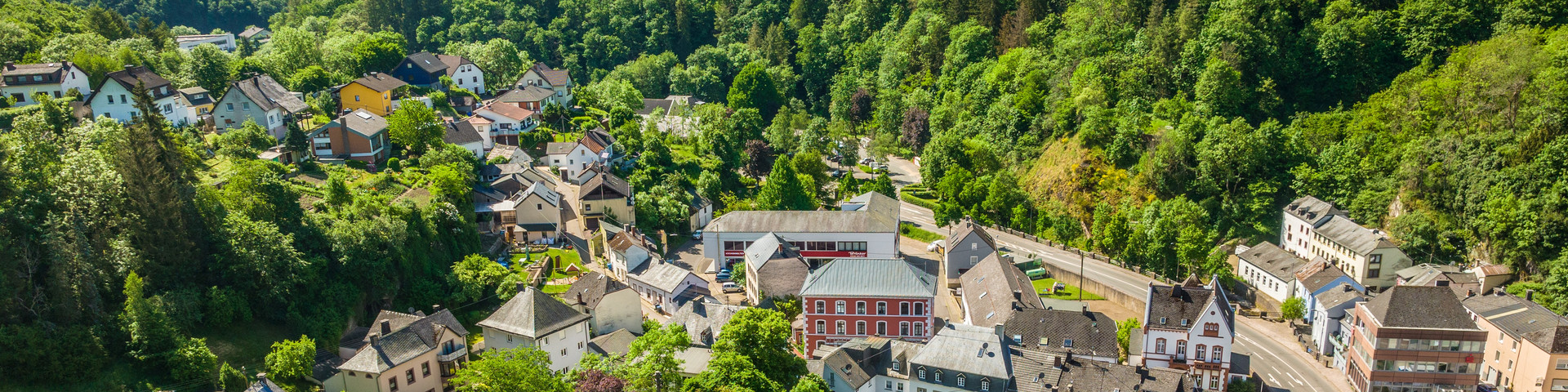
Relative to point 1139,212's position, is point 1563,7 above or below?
above

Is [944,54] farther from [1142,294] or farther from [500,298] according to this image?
[500,298]

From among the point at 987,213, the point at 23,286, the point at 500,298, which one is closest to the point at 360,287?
the point at 500,298

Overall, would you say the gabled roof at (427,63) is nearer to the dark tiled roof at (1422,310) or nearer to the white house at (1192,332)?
the white house at (1192,332)

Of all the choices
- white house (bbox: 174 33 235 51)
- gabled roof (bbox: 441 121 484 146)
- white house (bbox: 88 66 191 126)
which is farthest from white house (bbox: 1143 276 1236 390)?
white house (bbox: 174 33 235 51)

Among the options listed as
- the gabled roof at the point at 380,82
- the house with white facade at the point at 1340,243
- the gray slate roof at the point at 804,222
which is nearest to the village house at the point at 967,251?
the gray slate roof at the point at 804,222

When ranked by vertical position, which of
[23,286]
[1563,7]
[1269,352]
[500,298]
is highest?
[1563,7]

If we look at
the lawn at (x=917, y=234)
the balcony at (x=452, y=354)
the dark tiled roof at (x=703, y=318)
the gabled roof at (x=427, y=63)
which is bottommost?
the lawn at (x=917, y=234)
